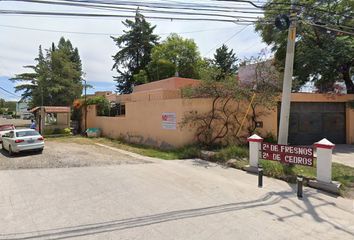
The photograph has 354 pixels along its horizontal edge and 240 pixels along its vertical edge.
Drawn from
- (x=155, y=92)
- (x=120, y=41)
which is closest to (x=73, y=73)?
(x=120, y=41)

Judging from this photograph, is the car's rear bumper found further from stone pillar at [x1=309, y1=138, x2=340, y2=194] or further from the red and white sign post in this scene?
stone pillar at [x1=309, y1=138, x2=340, y2=194]

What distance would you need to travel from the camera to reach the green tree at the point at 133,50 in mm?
47125

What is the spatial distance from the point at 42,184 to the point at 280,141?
26.9 ft

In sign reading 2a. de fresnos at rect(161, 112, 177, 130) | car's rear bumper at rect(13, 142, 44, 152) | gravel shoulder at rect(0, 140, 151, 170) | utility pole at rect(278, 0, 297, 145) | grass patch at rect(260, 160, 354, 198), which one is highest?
utility pole at rect(278, 0, 297, 145)

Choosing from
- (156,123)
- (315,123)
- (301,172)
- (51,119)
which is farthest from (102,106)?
(301,172)

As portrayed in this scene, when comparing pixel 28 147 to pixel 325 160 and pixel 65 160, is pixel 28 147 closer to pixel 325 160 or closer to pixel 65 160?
pixel 65 160

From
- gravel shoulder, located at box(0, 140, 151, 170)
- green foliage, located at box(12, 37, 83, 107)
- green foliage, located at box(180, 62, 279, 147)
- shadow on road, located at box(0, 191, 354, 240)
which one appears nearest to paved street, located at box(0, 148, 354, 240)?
shadow on road, located at box(0, 191, 354, 240)

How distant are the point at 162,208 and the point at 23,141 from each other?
37.5 feet

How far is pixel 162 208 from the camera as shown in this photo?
6785 mm

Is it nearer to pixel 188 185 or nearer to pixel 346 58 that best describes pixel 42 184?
pixel 188 185

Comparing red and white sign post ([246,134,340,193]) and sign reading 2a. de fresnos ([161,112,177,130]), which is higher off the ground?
sign reading 2a. de fresnos ([161,112,177,130])

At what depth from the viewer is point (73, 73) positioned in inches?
1478

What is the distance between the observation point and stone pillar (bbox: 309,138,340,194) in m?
8.80

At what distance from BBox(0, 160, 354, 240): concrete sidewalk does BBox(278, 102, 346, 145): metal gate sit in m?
9.82
